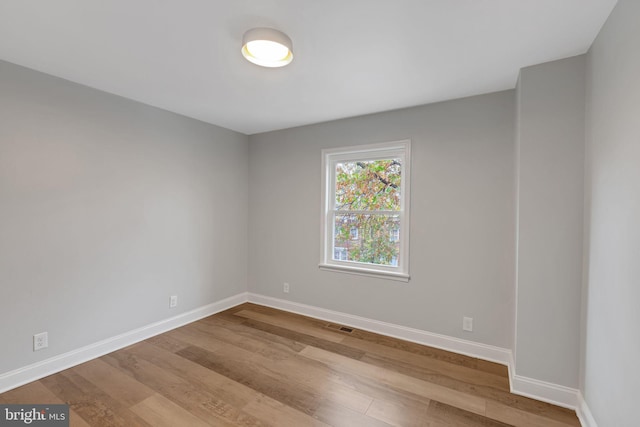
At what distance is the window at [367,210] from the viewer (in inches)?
121

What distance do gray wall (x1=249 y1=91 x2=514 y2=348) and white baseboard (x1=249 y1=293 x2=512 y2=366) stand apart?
0.06 meters

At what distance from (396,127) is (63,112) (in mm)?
3030

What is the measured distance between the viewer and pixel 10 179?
6.87 ft

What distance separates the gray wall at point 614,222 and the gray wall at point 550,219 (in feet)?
0.33

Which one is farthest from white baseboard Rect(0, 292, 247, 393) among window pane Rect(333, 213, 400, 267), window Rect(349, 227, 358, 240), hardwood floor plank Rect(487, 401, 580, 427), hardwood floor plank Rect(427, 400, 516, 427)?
hardwood floor plank Rect(487, 401, 580, 427)

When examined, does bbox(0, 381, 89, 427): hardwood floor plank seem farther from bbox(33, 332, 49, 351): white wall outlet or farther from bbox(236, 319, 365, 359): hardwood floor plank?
bbox(236, 319, 365, 359): hardwood floor plank

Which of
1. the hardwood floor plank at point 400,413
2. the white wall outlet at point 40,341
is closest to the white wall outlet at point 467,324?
the hardwood floor plank at point 400,413

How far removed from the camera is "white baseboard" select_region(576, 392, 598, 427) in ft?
5.55

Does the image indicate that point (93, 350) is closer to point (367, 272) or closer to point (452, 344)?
point (367, 272)

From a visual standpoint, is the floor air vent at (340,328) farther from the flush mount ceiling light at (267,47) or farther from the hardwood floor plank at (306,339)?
the flush mount ceiling light at (267,47)

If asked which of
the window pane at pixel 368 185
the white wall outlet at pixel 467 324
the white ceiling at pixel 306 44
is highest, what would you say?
the white ceiling at pixel 306 44

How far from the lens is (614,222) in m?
1.47

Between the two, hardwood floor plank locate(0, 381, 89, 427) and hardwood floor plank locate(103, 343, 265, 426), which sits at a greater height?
hardwood floor plank locate(0, 381, 89, 427)

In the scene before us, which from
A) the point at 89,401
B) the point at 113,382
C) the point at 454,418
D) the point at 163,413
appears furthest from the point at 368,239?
the point at 89,401
